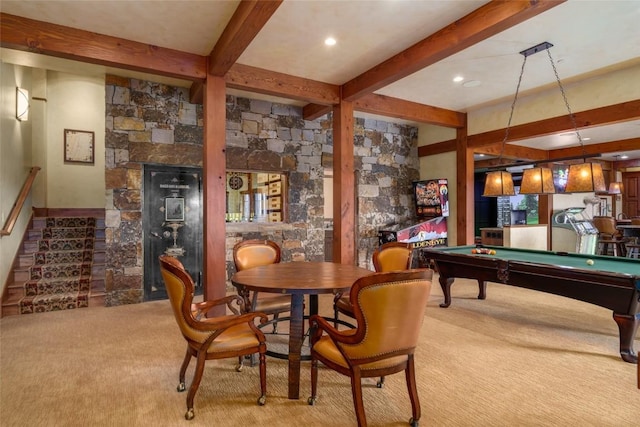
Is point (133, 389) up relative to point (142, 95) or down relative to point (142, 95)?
down

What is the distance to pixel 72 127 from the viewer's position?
6.12 m

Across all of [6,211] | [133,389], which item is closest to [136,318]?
[133,389]

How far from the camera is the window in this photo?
19.6 ft

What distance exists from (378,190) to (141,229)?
4233 millimetres

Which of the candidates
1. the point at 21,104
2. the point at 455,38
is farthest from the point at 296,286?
the point at 21,104

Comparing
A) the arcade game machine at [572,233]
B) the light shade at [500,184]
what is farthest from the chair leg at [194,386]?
the arcade game machine at [572,233]

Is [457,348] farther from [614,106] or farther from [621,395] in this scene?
[614,106]

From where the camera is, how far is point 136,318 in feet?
13.2

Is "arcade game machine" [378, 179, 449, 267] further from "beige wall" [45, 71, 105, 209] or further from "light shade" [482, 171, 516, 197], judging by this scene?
"beige wall" [45, 71, 105, 209]

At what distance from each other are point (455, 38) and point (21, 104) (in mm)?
5735

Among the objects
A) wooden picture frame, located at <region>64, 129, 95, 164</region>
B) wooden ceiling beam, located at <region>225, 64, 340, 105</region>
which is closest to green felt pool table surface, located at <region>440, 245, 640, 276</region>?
wooden ceiling beam, located at <region>225, 64, 340, 105</region>

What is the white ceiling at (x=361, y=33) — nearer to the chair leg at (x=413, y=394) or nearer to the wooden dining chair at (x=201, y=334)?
the wooden dining chair at (x=201, y=334)

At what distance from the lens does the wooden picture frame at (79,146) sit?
20.0 feet

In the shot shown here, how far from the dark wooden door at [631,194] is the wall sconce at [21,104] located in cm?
1430
